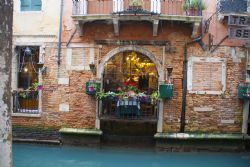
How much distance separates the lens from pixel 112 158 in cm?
1052

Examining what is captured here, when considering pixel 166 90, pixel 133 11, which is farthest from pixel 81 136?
pixel 133 11

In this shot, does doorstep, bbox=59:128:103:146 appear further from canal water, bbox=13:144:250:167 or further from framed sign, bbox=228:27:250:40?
framed sign, bbox=228:27:250:40

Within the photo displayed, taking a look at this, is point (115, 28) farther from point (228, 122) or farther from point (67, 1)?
point (228, 122)

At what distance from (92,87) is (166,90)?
2.22m

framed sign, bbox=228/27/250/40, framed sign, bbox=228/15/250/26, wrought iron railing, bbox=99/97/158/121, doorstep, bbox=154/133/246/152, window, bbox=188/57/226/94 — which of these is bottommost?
doorstep, bbox=154/133/246/152

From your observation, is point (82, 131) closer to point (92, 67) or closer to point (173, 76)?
point (92, 67)

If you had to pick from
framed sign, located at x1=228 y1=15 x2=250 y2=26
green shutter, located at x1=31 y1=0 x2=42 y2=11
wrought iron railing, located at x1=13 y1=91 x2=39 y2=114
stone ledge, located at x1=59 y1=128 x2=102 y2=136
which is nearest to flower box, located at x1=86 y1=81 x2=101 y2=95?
stone ledge, located at x1=59 y1=128 x2=102 y2=136

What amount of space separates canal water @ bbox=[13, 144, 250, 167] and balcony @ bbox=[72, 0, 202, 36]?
3612 mm

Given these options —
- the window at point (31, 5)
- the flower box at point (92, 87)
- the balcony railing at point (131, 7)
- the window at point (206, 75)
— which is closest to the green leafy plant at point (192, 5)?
the balcony railing at point (131, 7)

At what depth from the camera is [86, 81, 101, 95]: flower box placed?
11188mm

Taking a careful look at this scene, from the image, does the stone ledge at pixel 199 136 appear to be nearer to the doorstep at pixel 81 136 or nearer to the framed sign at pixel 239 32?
the doorstep at pixel 81 136

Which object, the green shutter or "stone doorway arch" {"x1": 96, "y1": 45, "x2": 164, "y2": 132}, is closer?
"stone doorway arch" {"x1": 96, "y1": 45, "x2": 164, "y2": 132}

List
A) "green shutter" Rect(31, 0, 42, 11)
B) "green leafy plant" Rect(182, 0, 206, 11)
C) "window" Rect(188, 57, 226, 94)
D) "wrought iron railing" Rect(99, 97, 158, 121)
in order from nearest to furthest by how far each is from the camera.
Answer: "green leafy plant" Rect(182, 0, 206, 11) → "wrought iron railing" Rect(99, 97, 158, 121) → "window" Rect(188, 57, 226, 94) → "green shutter" Rect(31, 0, 42, 11)

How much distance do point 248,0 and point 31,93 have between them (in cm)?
732
